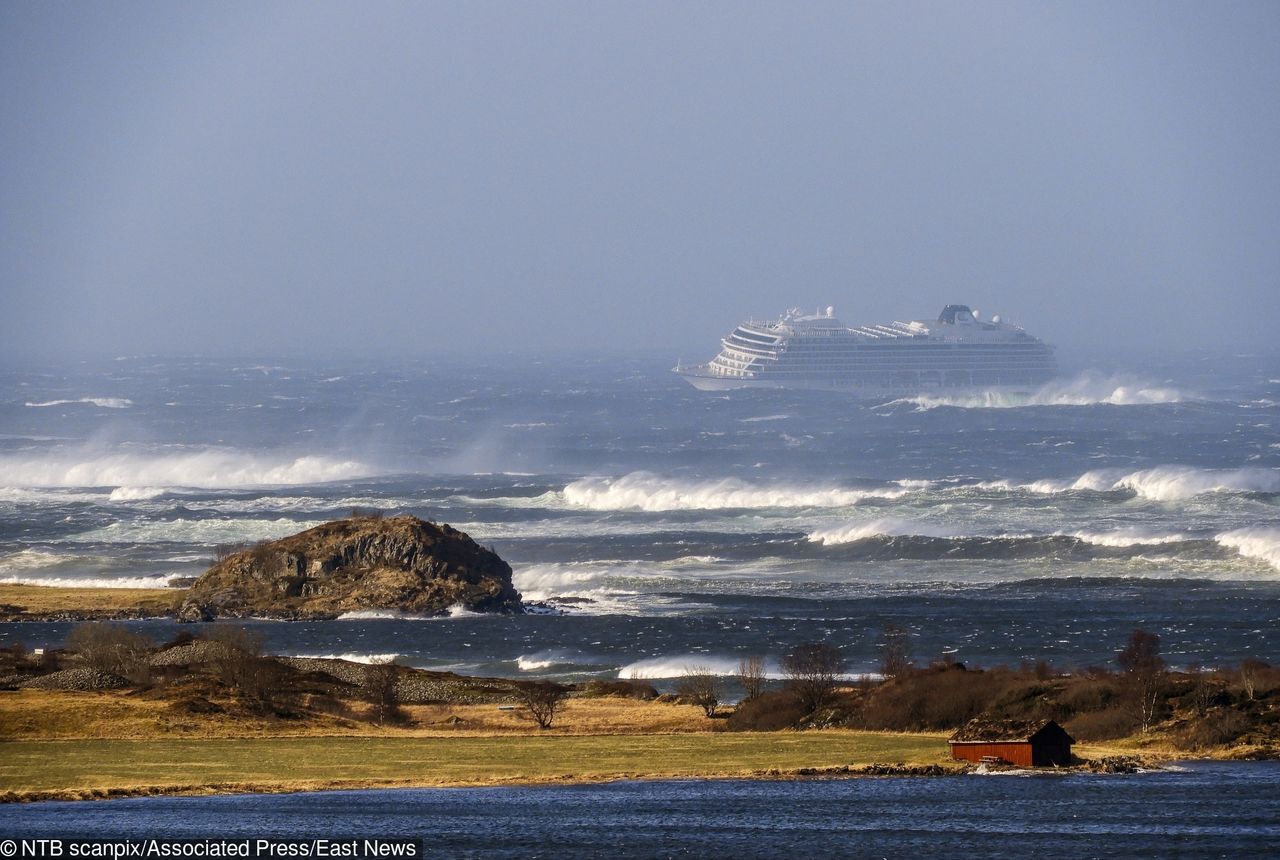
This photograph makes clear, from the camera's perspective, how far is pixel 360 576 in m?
59.2

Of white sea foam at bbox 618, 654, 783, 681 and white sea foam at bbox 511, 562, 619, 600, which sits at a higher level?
white sea foam at bbox 511, 562, 619, 600

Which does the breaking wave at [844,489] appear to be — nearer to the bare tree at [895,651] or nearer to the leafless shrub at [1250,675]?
the bare tree at [895,651]

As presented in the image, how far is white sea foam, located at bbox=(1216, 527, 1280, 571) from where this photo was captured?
65.0 meters

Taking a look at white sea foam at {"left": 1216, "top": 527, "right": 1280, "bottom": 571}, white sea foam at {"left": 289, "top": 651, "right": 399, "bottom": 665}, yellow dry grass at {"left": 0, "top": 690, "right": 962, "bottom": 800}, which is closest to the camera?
yellow dry grass at {"left": 0, "top": 690, "right": 962, "bottom": 800}

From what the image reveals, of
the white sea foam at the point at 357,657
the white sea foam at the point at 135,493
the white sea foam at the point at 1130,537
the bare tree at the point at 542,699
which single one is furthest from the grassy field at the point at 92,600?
the white sea foam at the point at 1130,537

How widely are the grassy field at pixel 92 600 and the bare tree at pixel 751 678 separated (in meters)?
19.3

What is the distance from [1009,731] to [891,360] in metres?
136

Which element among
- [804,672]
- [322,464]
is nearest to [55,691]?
[804,672]

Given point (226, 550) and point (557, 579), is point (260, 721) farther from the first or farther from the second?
point (226, 550)

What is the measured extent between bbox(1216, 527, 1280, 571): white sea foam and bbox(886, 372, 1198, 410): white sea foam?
87240 millimetres

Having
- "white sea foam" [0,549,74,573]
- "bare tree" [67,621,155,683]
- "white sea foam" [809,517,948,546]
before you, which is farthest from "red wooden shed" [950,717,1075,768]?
"white sea foam" [0,549,74,573]

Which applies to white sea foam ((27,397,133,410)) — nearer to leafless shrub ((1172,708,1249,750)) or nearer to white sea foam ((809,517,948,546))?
white sea foam ((809,517,948,546))

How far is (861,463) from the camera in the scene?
105 meters

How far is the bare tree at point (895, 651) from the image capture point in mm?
43812
